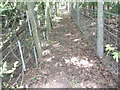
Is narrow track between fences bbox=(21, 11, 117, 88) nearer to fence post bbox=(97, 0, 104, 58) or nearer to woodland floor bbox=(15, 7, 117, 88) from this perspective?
woodland floor bbox=(15, 7, 117, 88)

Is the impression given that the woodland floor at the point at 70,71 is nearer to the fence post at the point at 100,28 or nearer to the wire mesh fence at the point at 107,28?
the fence post at the point at 100,28

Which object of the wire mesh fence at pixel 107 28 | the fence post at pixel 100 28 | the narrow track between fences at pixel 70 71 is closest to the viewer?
the narrow track between fences at pixel 70 71

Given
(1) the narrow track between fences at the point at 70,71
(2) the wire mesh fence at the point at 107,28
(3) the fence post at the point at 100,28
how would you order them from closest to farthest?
(1) the narrow track between fences at the point at 70,71
(2) the wire mesh fence at the point at 107,28
(3) the fence post at the point at 100,28

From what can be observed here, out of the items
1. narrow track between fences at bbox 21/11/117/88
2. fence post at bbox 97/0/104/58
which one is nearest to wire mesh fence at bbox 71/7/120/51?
fence post at bbox 97/0/104/58

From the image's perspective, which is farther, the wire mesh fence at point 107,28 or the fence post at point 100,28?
the fence post at point 100,28

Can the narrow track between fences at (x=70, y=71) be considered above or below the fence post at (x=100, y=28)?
below

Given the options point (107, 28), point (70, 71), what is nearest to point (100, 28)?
point (107, 28)

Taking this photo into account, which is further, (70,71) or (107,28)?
(107,28)

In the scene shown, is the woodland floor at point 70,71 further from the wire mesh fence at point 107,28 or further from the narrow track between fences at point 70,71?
the wire mesh fence at point 107,28

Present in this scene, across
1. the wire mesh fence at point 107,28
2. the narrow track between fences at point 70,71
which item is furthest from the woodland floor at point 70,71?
the wire mesh fence at point 107,28

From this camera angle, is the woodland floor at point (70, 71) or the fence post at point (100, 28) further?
the fence post at point (100, 28)

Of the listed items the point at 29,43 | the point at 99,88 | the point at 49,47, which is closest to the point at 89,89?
the point at 99,88

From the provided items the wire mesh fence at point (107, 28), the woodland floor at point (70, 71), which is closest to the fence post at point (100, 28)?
the wire mesh fence at point (107, 28)

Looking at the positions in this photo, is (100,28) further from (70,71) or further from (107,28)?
(70,71)
